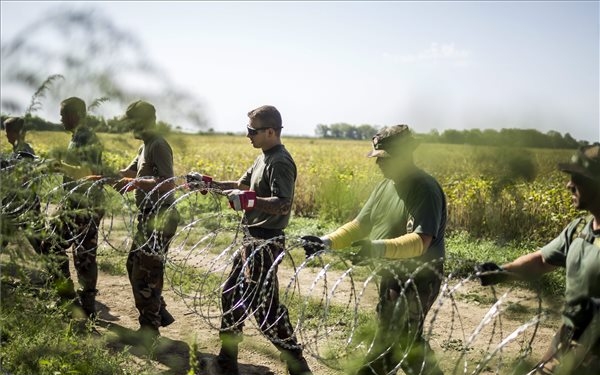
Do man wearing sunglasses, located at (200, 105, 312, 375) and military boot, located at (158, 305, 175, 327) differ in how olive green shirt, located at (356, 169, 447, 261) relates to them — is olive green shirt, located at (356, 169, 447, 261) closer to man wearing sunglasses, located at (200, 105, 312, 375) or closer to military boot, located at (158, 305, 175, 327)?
man wearing sunglasses, located at (200, 105, 312, 375)

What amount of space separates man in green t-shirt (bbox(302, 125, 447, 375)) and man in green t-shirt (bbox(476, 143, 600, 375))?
1.85 ft

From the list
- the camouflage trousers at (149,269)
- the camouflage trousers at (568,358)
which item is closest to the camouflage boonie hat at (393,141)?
the camouflage trousers at (568,358)

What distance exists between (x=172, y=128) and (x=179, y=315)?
4853mm

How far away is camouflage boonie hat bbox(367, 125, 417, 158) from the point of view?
3.78 meters

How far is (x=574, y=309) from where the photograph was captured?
9.19 ft

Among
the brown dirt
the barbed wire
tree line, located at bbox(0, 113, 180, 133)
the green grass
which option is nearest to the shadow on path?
the brown dirt

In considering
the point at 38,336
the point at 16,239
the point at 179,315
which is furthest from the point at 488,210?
the point at 16,239

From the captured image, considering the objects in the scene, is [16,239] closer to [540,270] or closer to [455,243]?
[540,270]

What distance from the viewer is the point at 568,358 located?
2934 millimetres

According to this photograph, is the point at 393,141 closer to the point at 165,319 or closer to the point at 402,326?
the point at 402,326

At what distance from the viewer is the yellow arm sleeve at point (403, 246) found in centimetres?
363

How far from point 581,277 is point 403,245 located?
1.03m

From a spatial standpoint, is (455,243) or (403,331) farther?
(455,243)

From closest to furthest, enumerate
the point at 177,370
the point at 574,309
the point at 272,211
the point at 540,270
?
the point at 574,309, the point at 540,270, the point at 272,211, the point at 177,370
